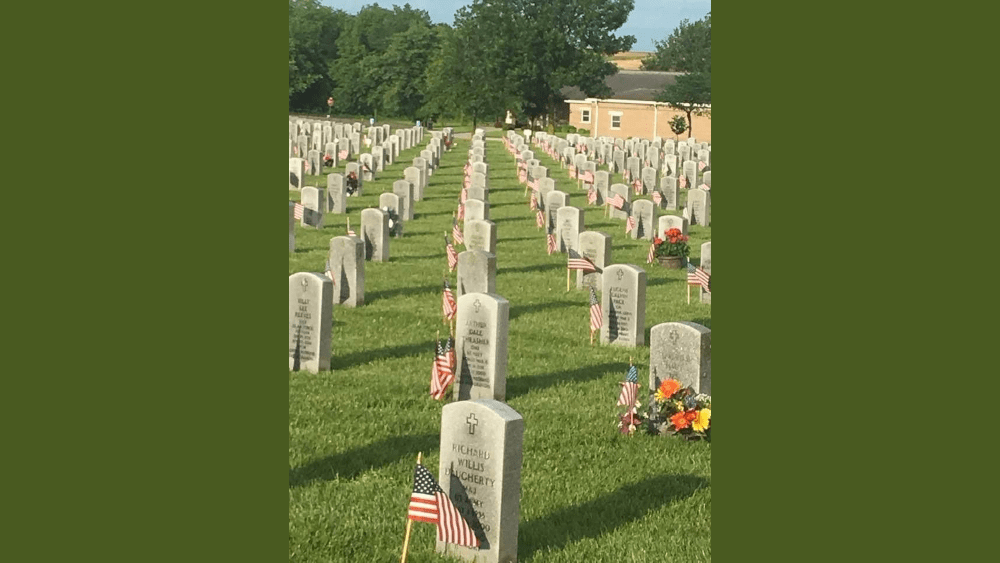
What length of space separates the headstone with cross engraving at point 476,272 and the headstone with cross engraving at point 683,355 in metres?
5.97

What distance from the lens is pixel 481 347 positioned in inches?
484

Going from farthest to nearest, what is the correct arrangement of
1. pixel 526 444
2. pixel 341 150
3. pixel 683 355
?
pixel 341 150 < pixel 683 355 < pixel 526 444

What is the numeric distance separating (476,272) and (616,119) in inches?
2621

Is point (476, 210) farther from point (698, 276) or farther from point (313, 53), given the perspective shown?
point (313, 53)

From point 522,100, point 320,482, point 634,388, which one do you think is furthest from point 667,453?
point 522,100

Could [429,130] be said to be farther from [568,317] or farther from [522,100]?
[568,317]

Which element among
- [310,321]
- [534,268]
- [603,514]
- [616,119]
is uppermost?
[616,119]

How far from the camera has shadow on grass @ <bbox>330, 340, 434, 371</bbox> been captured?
1402 cm

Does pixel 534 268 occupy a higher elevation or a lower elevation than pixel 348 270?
lower

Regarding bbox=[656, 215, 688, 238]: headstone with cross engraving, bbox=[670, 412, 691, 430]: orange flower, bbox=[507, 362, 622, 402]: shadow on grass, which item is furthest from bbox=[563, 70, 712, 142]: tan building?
bbox=[670, 412, 691, 430]: orange flower

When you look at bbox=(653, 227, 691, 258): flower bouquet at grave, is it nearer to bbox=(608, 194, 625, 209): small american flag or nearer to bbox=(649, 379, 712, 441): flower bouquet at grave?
bbox=(608, 194, 625, 209): small american flag

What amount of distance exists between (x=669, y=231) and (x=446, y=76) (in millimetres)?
61938

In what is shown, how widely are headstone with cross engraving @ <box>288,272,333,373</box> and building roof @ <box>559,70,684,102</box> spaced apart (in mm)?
62560

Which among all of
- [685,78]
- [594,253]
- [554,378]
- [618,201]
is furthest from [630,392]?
[685,78]
